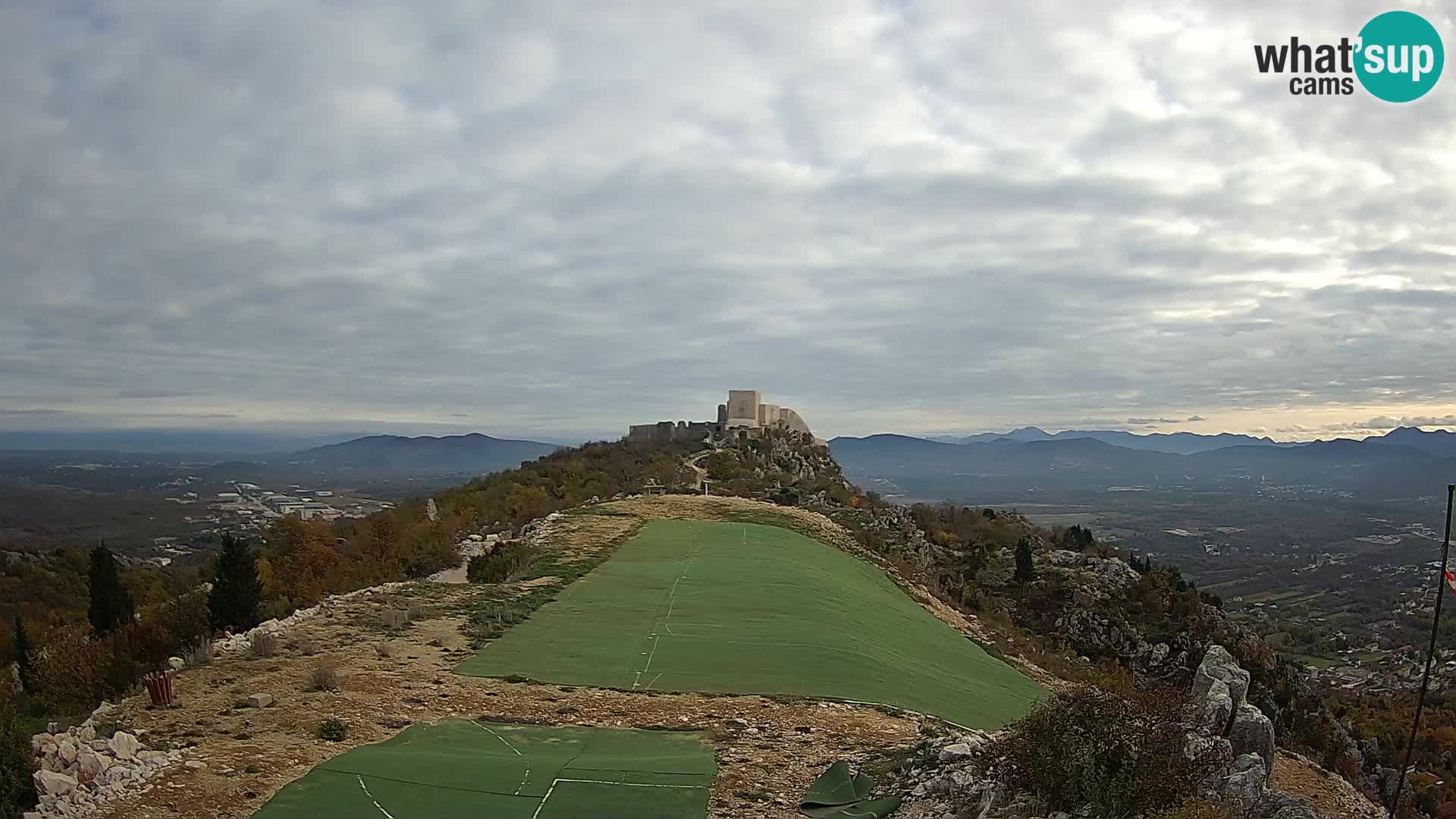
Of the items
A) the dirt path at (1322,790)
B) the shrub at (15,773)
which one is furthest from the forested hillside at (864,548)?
the shrub at (15,773)

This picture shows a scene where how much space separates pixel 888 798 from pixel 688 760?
2.22 m

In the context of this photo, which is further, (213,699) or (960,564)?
(960,564)

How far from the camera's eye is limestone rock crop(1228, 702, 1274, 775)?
338 inches

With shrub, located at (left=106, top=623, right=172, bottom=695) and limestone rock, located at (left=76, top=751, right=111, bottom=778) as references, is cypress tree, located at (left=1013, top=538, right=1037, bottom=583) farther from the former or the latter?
limestone rock, located at (left=76, top=751, right=111, bottom=778)

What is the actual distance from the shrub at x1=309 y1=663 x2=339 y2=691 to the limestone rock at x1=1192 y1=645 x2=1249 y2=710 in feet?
33.2

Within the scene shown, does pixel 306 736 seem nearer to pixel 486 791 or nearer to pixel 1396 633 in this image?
pixel 486 791

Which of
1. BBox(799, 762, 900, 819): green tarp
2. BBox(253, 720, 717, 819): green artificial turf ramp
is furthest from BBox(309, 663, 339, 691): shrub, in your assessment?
BBox(799, 762, 900, 819): green tarp

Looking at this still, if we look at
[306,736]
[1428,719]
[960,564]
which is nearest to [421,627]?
[306,736]

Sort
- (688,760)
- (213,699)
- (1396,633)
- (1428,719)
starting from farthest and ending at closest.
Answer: (1396,633), (1428,719), (213,699), (688,760)

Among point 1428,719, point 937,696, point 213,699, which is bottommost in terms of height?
point 1428,719

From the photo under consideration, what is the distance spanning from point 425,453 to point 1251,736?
177 metres

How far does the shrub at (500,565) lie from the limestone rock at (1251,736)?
1568 cm

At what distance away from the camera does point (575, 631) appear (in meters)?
15.6

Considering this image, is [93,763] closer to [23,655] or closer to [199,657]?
[199,657]
